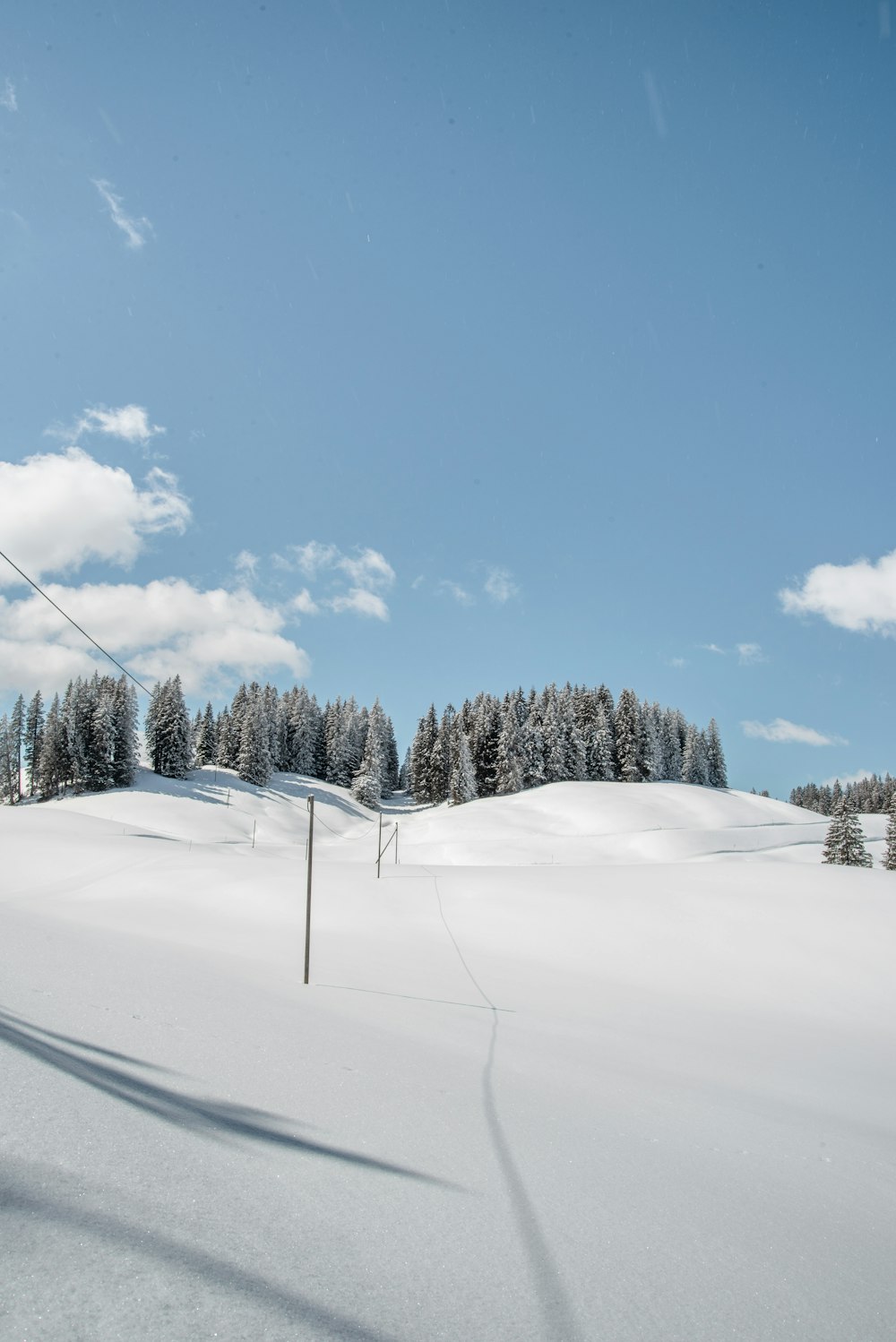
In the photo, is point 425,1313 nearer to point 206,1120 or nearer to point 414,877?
point 206,1120

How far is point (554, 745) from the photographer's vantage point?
3049 inches

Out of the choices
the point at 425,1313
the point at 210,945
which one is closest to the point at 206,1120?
the point at 425,1313

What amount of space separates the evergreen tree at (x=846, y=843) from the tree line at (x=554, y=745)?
1433 inches

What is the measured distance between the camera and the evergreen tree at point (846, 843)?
40.6 metres

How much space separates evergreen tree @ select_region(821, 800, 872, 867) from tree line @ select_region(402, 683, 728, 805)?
36396mm

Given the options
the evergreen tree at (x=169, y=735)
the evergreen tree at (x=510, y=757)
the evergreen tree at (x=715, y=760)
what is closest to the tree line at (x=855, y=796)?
the evergreen tree at (x=715, y=760)

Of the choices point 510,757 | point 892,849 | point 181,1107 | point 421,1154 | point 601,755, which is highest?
point 601,755

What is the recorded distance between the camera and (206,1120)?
310 centimetres

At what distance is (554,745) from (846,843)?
38621mm

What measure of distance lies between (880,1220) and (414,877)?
22507 mm

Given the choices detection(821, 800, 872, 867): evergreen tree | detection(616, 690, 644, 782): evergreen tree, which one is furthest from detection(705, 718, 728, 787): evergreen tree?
detection(821, 800, 872, 867): evergreen tree

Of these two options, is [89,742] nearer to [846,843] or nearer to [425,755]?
[425,755]

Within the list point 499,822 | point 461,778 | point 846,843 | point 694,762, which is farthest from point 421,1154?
point 694,762

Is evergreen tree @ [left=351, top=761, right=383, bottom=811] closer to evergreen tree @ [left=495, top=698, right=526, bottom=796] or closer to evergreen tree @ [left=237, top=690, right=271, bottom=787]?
evergreen tree @ [left=237, top=690, right=271, bottom=787]
